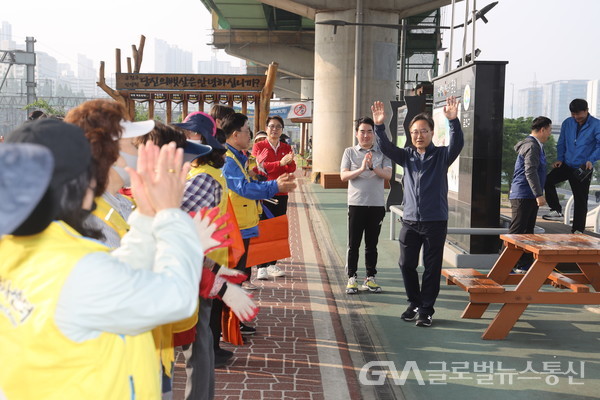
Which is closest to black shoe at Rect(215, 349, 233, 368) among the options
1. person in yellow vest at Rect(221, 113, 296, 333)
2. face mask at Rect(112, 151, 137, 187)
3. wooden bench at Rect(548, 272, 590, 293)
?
person in yellow vest at Rect(221, 113, 296, 333)

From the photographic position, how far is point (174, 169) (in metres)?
1.78

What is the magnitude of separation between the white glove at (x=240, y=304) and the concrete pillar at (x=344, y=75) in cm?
1937

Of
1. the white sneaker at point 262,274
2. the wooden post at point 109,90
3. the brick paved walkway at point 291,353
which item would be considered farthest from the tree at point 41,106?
the brick paved walkway at point 291,353

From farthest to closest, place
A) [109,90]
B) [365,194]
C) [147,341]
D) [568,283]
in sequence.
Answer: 1. [109,90]
2. [365,194]
3. [568,283]
4. [147,341]

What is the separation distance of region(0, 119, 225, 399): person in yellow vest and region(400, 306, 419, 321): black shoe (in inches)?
186

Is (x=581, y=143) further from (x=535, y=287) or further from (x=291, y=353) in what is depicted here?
(x=291, y=353)

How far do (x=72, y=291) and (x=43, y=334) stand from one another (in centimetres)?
14

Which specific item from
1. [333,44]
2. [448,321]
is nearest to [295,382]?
[448,321]

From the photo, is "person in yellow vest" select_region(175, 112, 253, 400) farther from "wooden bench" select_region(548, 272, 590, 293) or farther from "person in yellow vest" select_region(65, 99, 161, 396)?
"wooden bench" select_region(548, 272, 590, 293)

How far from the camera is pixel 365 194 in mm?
7070

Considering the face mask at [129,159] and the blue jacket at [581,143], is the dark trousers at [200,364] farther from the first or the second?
the blue jacket at [581,143]

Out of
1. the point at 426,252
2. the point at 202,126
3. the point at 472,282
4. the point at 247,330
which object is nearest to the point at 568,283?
the point at 472,282

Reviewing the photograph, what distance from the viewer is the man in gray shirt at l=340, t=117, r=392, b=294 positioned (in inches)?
278

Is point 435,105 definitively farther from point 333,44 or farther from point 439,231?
point 333,44
